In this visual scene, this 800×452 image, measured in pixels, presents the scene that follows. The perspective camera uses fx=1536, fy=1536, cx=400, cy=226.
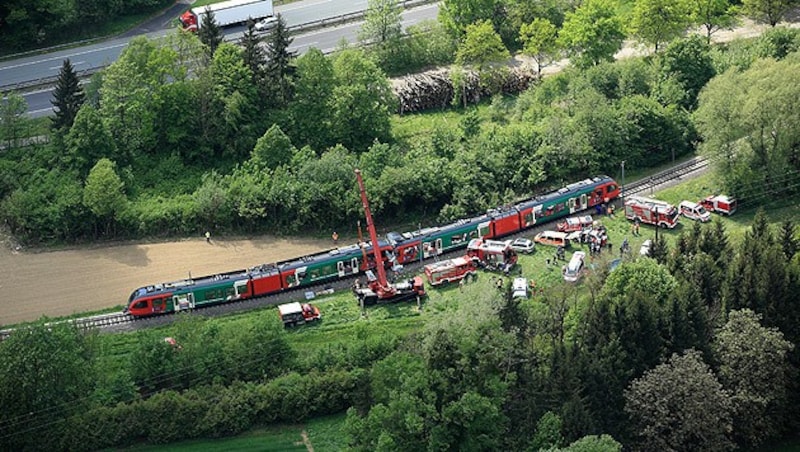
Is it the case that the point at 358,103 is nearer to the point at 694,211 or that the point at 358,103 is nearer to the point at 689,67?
the point at 689,67

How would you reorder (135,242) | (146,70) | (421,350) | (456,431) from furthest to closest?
(146,70) < (135,242) < (421,350) < (456,431)

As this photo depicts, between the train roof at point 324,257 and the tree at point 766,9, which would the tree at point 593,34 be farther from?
the train roof at point 324,257

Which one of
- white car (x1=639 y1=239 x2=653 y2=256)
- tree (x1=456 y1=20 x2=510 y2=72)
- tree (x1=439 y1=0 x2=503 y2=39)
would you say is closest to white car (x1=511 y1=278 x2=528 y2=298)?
white car (x1=639 y1=239 x2=653 y2=256)

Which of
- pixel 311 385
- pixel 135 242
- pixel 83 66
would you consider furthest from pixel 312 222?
pixel 83 66

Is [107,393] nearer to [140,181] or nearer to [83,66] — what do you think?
[140,181]

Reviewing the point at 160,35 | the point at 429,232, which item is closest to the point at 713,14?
the point at 429,232

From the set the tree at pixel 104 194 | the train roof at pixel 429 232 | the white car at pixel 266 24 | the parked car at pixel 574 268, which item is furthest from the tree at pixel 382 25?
the parked car at pixel 574 268
